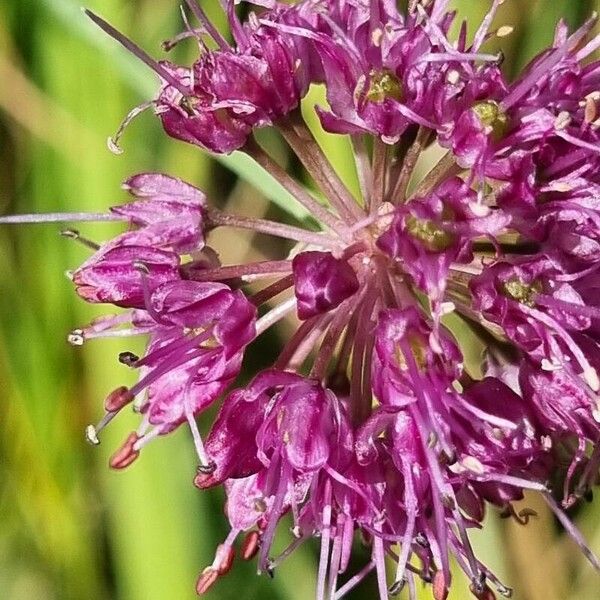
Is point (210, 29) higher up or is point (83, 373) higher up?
point (210, 29)

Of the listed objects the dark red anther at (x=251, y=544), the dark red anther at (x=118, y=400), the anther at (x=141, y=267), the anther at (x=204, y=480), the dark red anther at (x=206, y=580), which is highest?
the anther at (x=141, y=267)

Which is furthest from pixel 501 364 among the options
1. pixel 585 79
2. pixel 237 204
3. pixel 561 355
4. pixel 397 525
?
pixel 237 204

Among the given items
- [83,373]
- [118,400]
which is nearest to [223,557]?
[118,400]

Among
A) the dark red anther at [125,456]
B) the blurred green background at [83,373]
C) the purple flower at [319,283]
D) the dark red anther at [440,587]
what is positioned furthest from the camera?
the blurred green background at [83,373]

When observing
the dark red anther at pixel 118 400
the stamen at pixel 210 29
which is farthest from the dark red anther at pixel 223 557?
the stamen at pixel 210 29

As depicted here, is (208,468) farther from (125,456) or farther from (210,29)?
(210,29)

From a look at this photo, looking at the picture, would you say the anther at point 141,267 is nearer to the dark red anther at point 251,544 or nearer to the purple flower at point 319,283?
the purple flower at point 319,283

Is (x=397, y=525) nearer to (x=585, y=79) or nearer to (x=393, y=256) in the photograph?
(x=393, y=256)

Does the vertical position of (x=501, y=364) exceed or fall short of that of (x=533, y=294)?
it falls short
